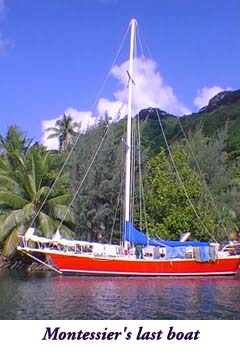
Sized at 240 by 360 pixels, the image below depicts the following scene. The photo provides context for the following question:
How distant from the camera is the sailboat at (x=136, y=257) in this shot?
3306cm

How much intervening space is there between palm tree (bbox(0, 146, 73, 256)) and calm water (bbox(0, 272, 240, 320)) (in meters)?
6.68

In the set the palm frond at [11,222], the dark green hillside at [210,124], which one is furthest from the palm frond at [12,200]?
the dark green hillside at [210,124]

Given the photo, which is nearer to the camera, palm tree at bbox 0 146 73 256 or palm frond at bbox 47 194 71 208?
palm tree at bbox 0 146 73 256

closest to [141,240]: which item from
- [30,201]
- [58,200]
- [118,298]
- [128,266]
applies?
[128,266]

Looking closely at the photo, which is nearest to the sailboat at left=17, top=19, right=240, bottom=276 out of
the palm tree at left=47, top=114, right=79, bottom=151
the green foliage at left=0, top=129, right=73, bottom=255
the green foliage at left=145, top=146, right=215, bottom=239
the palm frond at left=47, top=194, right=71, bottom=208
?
the green foliage at left=145, top=146, right=215, bottom=239

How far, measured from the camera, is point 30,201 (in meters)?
41.7

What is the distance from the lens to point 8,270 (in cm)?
4097

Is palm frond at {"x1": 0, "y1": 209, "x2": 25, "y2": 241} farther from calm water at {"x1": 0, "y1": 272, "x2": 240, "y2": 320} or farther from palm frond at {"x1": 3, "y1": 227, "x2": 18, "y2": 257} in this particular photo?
calm water at {"x1": 0, "y1": 272, "x2": 240, "y2": 320}

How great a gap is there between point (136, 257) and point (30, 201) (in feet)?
38.1

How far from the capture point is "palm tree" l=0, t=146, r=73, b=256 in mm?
40062

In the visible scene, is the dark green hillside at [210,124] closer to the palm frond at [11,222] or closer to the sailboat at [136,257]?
the palm frond at [11,222]

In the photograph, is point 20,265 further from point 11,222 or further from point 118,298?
point 118,298
